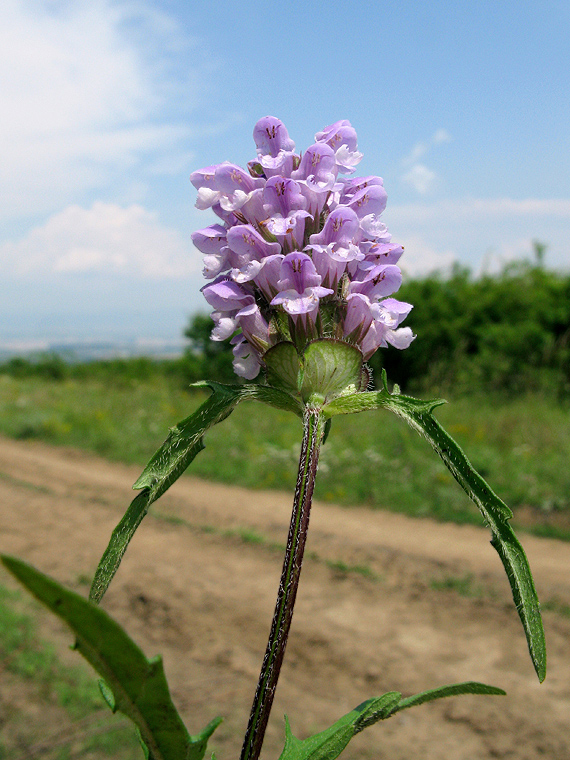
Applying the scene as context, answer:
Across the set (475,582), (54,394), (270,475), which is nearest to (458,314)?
(270,475)

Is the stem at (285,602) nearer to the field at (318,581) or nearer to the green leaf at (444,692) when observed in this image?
the green leaf at (444,692)

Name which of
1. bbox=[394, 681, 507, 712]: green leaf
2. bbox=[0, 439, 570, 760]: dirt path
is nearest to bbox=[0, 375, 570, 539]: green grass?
bbox=[0, 439, 570, 760]: dirt path

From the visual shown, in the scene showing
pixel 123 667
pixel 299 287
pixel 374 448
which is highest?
pixel 299 287

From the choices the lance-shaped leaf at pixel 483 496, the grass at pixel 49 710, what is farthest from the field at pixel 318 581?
the lance-shaped leaf at pixel 483 496

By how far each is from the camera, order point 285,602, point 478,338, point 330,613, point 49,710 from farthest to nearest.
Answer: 1. point 478,338
2. point 330,613
3. point 49,710
4. point 285,602

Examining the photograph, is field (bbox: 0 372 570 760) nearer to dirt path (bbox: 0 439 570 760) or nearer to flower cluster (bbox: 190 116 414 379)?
dirt path (bbox: 0 439 570 760)

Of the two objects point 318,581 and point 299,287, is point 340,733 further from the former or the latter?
point 318,581

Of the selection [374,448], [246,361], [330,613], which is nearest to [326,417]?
[246,361]
